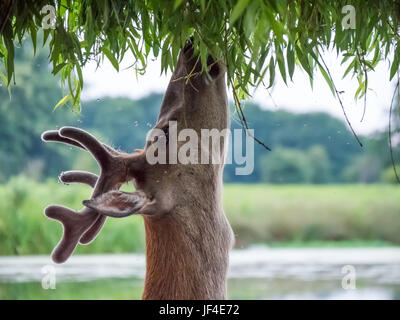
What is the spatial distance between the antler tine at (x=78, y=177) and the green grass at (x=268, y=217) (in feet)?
4.67

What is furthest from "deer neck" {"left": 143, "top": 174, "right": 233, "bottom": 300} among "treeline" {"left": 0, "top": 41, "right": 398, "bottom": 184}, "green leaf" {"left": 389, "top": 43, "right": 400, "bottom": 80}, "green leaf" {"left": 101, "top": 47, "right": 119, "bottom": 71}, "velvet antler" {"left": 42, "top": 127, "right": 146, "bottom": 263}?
"treeline" {"left": 0, "top": 41, "right": 398, "bottom": 184}

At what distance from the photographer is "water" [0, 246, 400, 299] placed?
3.16 metres

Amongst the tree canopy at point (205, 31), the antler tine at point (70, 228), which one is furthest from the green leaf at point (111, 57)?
the antler tine at point (70, 228)

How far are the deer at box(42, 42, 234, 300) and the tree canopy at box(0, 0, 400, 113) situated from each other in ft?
0.28

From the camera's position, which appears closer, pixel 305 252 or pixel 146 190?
pixel 146 190

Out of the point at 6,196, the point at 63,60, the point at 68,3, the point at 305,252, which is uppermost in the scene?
the point at 68,3

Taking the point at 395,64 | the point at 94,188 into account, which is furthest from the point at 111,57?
the point at 395,64

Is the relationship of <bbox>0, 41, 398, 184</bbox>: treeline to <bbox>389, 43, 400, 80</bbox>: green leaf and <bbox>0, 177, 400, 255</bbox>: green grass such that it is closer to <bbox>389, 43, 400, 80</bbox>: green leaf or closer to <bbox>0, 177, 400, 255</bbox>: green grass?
<bbox>0, 177, 400, 255</bbox>: green grass

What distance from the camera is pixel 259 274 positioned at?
3.74 metres

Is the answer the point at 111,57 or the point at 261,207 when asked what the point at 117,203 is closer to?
the point at 111,57
